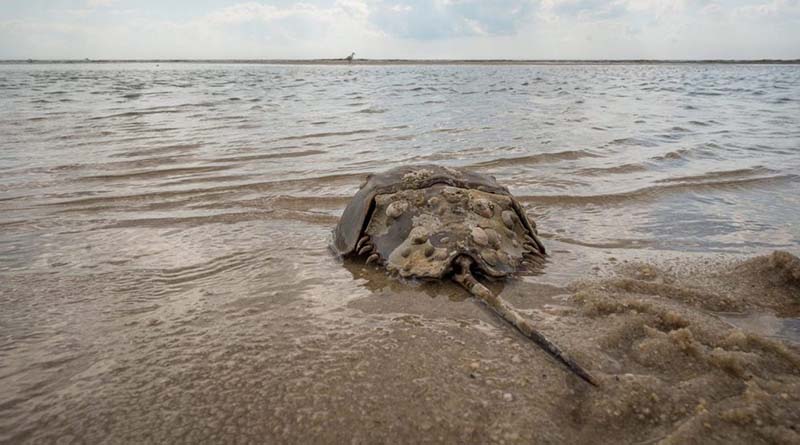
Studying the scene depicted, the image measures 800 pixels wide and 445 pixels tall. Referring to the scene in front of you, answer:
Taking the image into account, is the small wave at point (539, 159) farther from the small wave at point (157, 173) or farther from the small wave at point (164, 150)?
the small wave at point (164, 150)

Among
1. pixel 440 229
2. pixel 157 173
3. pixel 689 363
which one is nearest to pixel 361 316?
pixel 440 229

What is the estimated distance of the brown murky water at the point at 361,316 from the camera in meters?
1.88

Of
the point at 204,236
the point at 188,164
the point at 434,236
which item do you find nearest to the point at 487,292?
the point at 434,236

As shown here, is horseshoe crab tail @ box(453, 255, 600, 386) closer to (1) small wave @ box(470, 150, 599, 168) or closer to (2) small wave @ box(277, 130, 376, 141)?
(1) small wave @ box(470, 150, 599, 168)

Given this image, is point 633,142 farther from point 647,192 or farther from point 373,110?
point 373,110

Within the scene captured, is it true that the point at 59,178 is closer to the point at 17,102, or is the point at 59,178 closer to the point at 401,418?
the point at 401,418

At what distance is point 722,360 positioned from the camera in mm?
2105

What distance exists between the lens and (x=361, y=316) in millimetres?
2760

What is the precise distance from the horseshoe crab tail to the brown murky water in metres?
0.06

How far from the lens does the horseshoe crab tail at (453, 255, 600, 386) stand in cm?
214

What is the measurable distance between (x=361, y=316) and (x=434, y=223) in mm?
866

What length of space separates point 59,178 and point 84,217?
197cm

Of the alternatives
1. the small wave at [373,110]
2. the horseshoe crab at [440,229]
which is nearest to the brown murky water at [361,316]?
the horseshoe crab at [440,229]

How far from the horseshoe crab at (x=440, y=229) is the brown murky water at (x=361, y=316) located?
0.14m
